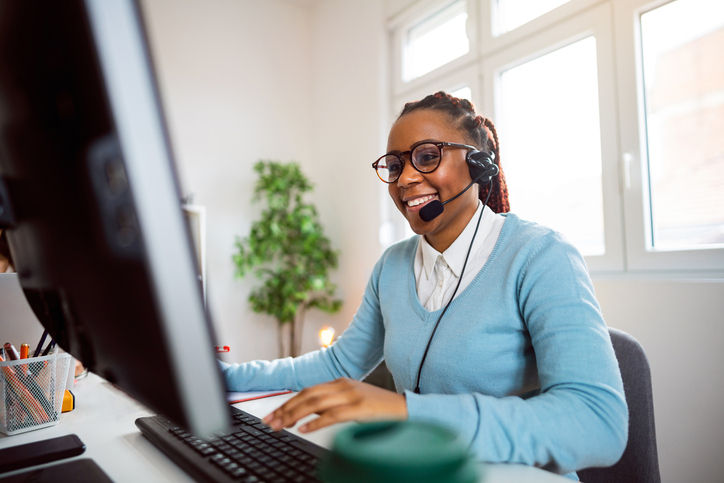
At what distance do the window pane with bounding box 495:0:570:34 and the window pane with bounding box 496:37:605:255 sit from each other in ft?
0.78

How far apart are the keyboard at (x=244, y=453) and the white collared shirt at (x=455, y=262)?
0.50 m

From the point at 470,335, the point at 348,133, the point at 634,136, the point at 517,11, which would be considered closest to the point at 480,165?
the point at 470,335

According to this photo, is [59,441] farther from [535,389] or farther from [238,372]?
[535,389]

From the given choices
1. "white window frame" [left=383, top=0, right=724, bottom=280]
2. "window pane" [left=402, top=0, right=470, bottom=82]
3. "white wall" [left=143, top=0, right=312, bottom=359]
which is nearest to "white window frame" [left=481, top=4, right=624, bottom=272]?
"white window frame" [left=383, top=0, right=724, bottom=280]

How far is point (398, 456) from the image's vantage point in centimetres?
32

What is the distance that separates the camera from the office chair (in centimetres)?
87

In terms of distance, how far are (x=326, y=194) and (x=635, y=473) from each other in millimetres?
3170

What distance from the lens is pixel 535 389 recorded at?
3.07ft

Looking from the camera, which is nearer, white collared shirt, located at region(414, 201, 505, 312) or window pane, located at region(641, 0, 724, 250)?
white collared shirt, located at region(414, 201, 505, 312)

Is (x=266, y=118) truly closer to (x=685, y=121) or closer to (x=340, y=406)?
(x=685, y=121)

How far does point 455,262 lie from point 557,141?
163 cm

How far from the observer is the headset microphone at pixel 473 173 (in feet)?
3.54

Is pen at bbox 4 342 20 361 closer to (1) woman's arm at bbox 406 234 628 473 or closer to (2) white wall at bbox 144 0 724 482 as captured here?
(1) woman's arm at bbox 406 234 628 473

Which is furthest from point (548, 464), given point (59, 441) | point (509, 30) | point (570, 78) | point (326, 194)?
point (326, 194)
